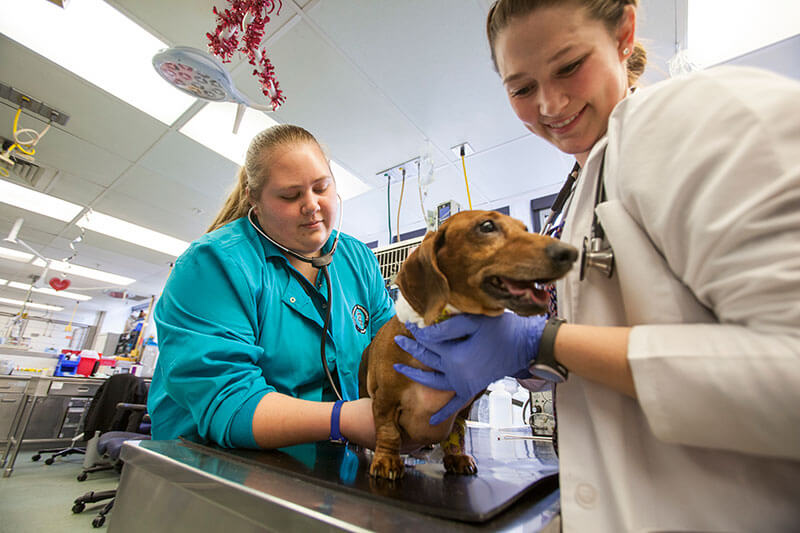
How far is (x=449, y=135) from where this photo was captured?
2867 mm

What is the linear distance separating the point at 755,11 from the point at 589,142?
1680mm

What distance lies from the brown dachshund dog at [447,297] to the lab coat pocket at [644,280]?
137 mm

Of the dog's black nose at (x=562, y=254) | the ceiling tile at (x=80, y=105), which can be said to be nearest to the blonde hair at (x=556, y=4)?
the dog's black nose at (x=562, y=254)

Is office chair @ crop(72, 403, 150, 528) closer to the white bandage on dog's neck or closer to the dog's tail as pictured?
the dog's tail

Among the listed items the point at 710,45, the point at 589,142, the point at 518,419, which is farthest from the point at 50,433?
the point at 710,45

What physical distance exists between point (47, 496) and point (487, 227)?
4.67 meters

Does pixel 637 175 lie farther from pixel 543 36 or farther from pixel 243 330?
pixel 243 330

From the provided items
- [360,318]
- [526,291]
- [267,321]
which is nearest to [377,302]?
[360,318]

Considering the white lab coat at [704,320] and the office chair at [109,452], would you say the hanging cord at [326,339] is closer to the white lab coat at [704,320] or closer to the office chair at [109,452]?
the white lab coat at [704,320]

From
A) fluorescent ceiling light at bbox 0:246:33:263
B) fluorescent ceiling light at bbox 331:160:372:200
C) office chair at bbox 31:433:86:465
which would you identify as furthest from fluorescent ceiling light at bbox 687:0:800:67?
fluorescent ceiling light at bbox 0:246:33:263

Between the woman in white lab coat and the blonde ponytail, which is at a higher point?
the blonde ponytail

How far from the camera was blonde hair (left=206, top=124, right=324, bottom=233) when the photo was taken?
1298 mm

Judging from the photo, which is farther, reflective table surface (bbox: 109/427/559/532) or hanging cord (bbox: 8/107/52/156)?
hanging cord (bbox: 8/107/52/156)

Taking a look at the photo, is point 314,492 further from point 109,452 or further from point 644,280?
point 109,452
